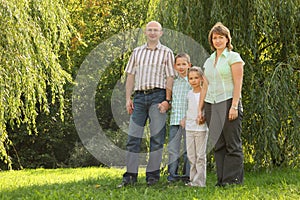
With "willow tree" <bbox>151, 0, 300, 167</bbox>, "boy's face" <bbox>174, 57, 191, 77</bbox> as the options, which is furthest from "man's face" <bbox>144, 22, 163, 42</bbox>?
"willow tree" <bbox>151, 0, 300, 167</bbox>

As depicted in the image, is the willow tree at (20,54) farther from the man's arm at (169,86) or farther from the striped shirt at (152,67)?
the man's arm at (169,86)

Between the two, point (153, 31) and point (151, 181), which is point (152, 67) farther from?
point (151, 181)

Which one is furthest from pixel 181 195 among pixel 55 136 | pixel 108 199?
pixel 55 136

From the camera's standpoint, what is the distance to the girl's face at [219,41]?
4.55 metres

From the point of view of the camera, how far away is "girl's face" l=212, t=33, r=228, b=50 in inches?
179

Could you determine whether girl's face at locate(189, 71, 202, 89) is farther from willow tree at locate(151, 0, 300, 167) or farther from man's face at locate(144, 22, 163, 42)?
willow tree at locate(151, 0, 300, 167)

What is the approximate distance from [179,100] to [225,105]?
83 centimetres

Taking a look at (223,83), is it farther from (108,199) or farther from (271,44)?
(271,44)

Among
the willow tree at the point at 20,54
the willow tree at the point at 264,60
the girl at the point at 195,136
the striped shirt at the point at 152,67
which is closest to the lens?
the girl at the point at 195,136

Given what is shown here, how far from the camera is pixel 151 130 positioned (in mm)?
4840

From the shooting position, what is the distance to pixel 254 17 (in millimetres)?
6309

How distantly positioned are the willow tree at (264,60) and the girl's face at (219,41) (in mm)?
1688

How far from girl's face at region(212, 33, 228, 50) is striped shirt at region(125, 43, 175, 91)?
23.1 inches

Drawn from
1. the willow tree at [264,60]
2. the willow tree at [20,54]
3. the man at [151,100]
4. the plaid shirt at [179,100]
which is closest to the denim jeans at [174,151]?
the plaid shirt at [179,100]
